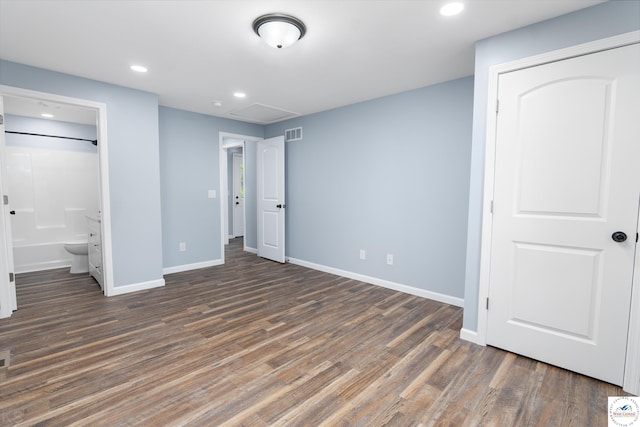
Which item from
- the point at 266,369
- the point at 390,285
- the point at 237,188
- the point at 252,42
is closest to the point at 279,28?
the point at 252,42

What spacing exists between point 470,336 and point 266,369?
1707 mm

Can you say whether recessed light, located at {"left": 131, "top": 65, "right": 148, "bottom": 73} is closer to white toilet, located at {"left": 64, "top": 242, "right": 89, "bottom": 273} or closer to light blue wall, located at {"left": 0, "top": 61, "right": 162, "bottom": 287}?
light blue wall, located at {"left": 0, "top": 61, "right": 162, "bottom": 287}

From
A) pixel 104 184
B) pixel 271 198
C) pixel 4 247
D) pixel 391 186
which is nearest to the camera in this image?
pixel 4 247

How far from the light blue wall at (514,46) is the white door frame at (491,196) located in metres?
0.04

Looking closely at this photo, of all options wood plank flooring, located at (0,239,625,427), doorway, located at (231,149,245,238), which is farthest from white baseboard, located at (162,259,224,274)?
doorway, located at (231,149,245,238)

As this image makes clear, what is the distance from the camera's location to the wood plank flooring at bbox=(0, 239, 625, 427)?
169cm

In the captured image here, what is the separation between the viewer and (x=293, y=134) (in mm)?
5117

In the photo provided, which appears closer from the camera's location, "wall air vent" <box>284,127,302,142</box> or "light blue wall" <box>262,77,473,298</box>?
"light blue wall" <box>262,77,473,298</box>

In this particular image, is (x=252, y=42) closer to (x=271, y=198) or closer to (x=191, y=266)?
(x=271, y=198)

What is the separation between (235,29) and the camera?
7.43ft

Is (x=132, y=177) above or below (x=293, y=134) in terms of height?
below

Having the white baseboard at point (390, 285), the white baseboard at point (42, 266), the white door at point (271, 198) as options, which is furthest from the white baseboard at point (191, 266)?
the white baseboard at point (42, 266)

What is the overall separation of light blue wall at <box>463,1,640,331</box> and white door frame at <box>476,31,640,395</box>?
0.13 ft

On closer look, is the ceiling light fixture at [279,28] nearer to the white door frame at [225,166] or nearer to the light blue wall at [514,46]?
the light blue wall at [514,46]
